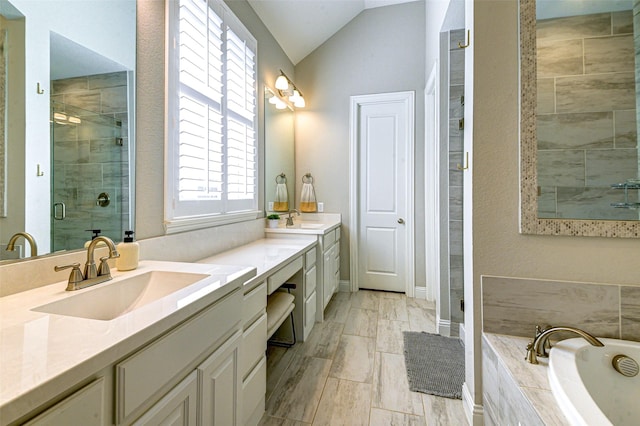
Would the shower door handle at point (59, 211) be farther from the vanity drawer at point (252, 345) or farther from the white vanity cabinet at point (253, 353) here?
the vanity drawer at point (252, 345)

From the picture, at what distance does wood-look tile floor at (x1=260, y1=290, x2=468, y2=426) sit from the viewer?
1.55 metres

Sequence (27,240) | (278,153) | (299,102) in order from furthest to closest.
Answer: (299,102) → (278,153) → (27,240)

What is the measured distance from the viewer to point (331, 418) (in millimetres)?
1534

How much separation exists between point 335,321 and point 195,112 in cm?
211

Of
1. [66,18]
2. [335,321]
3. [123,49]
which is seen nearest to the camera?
[66,18]

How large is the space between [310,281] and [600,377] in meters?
1.76

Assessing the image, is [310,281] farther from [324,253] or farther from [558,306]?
[558,306]

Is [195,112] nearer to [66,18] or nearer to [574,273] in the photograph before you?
[66,18]

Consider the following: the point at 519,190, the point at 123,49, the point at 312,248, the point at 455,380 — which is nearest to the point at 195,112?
the point at 123,49

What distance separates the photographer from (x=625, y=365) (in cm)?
113

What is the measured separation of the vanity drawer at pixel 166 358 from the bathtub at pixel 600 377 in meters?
1.14

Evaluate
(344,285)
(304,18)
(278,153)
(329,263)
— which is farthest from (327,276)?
(304,18)

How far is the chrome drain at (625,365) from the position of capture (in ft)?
3.66

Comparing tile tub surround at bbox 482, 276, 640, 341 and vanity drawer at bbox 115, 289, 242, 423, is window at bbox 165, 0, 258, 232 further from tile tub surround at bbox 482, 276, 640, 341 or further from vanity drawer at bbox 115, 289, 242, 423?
tile tub surround at bbox 482, 276, 640, 341
